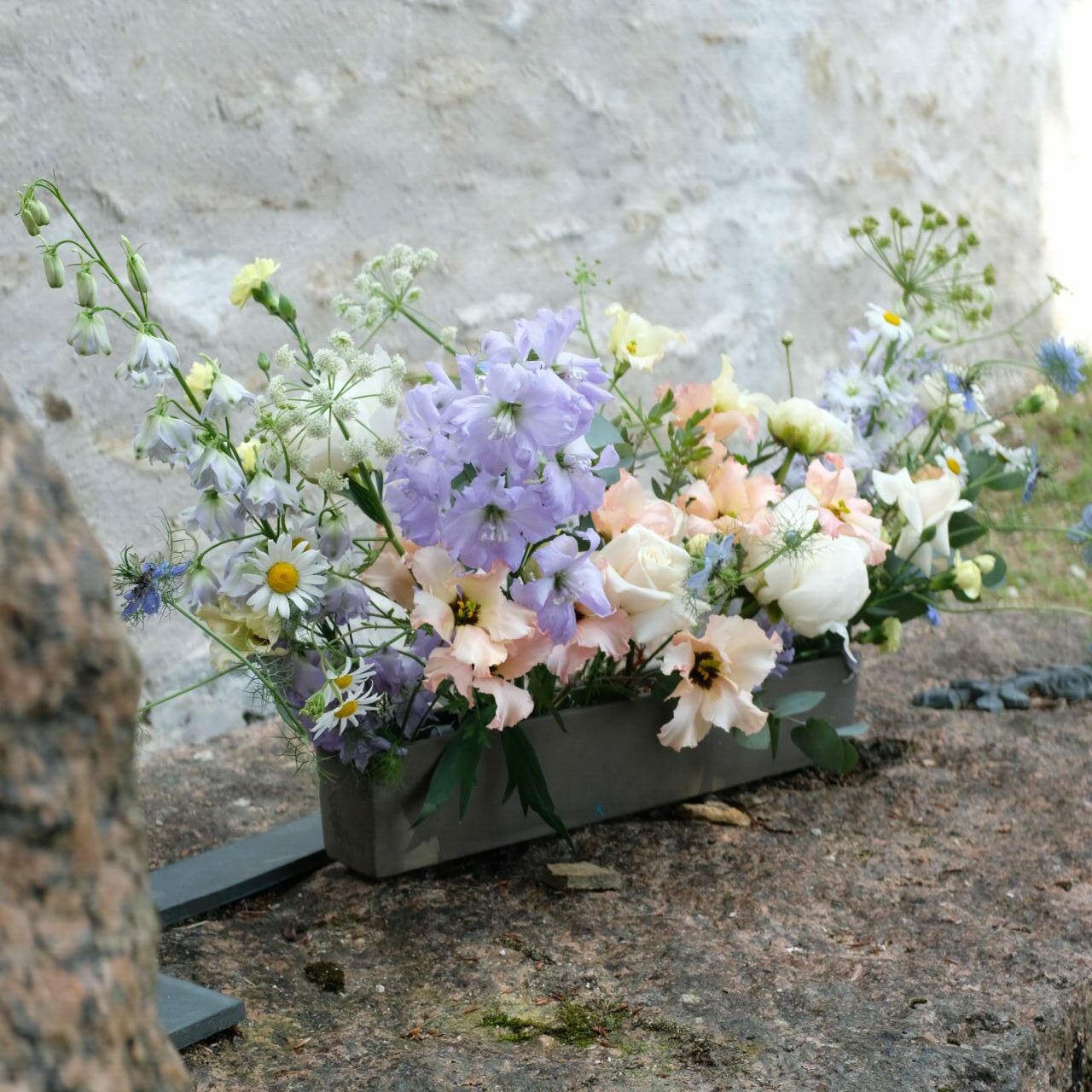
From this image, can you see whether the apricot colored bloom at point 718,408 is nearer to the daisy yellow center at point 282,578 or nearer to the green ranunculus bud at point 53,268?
Answer: the daisy yellow center at point 282,578

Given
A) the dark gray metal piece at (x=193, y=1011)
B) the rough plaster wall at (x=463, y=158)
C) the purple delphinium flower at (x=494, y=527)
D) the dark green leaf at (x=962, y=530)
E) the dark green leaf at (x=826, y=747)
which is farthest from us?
the rough plaster wall at (x=463, y=158)

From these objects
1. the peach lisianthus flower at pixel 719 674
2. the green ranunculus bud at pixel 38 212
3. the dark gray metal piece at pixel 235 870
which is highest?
the green ranunculus bud at pixel 38 212

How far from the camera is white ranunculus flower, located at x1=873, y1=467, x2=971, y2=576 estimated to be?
1.50 m

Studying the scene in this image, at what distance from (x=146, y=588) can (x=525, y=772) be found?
0.41 metres

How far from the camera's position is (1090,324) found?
4.47m

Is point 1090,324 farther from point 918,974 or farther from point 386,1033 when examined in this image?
point 386,1033

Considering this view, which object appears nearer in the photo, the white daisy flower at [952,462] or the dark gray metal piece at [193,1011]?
the dark gray metal piece at [193,1011]

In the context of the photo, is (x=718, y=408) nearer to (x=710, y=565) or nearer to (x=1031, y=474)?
(x=710, y=565)

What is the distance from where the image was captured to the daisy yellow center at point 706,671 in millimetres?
1277

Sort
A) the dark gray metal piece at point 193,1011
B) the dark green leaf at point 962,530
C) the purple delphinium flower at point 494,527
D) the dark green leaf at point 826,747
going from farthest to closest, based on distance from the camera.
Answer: the dark green leaf at point 962,530
the dark green leaf at point 826,747
the purple delphinium flower at point 494,527
the dark gray metal piece at point 193,1011

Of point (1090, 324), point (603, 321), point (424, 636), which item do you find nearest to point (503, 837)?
point (424, 636)

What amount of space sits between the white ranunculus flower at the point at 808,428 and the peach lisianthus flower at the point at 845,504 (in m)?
0.06

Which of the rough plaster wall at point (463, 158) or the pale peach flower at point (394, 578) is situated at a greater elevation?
the rough plaster wall at point (463, 158)

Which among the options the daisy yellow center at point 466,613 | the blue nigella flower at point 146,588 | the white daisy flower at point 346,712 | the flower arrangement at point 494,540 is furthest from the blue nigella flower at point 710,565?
the blue nigella flower at point 146,588
